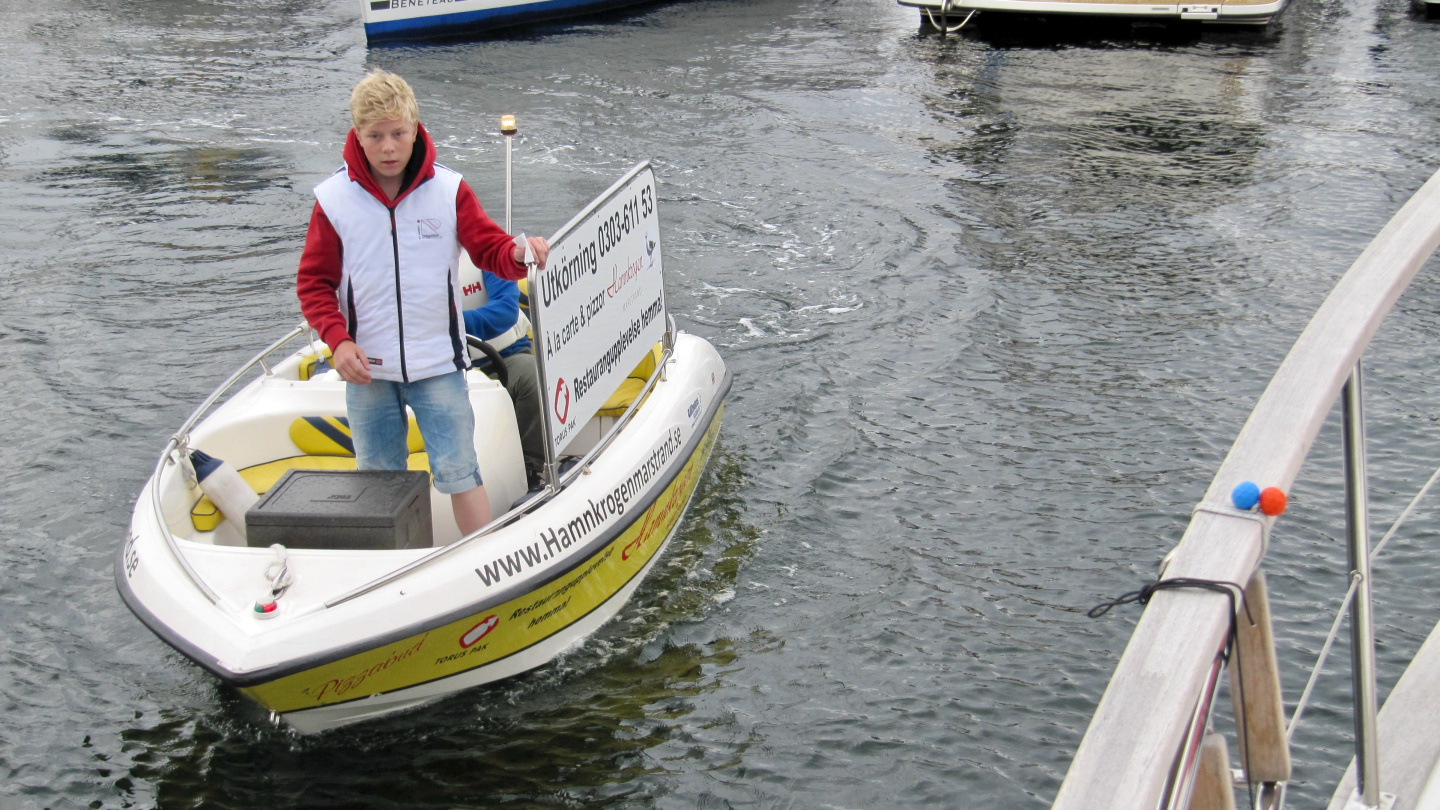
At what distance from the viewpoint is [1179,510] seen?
6605 millimetres

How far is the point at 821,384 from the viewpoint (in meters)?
8.28

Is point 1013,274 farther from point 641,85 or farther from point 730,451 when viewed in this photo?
point 641,85

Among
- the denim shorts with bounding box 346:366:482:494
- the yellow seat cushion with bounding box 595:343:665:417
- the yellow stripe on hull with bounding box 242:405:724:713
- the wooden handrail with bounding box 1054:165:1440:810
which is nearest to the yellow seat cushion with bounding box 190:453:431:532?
the denim shorts with bounding box 346:366:482:494

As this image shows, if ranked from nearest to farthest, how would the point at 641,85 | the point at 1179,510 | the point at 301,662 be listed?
1. the point at 301,662
2. the point at 1179,510
3. the point at 641,85

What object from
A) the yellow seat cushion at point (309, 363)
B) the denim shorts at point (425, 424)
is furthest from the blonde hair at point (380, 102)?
the yellow seat cushion at point (309, 363)

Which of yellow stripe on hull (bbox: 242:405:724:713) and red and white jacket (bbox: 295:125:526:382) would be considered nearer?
yellow stripe on hull (bbox: 242:405:724:713)

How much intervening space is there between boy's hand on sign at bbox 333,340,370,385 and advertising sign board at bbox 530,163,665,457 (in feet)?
2.14

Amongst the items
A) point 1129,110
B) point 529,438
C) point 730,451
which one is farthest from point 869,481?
point 1129,110

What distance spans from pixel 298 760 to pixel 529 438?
6.02ft

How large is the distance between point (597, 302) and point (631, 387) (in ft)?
4.45

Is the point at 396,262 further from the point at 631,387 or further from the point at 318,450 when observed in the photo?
the point at 631,387

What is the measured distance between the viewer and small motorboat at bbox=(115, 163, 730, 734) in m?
4.32

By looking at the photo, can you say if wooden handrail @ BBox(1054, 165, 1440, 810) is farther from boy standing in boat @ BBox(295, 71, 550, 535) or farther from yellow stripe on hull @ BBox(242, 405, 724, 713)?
yellow stripe on hull @ BBox(242, 405, 724, 713)

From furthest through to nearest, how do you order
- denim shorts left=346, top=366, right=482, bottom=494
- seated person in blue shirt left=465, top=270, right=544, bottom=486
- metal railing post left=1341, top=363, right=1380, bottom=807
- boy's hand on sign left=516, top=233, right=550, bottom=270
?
seated person in blue shirt left=465, top=270, right=544, bottom=486 → denim shorts left=346, top=366, right=482, bottom=494 → boy's hand on sign left=516, top=233, right=550, bottom=270 → metal railing post left=1341, top=363, right=1380, bottom=807
